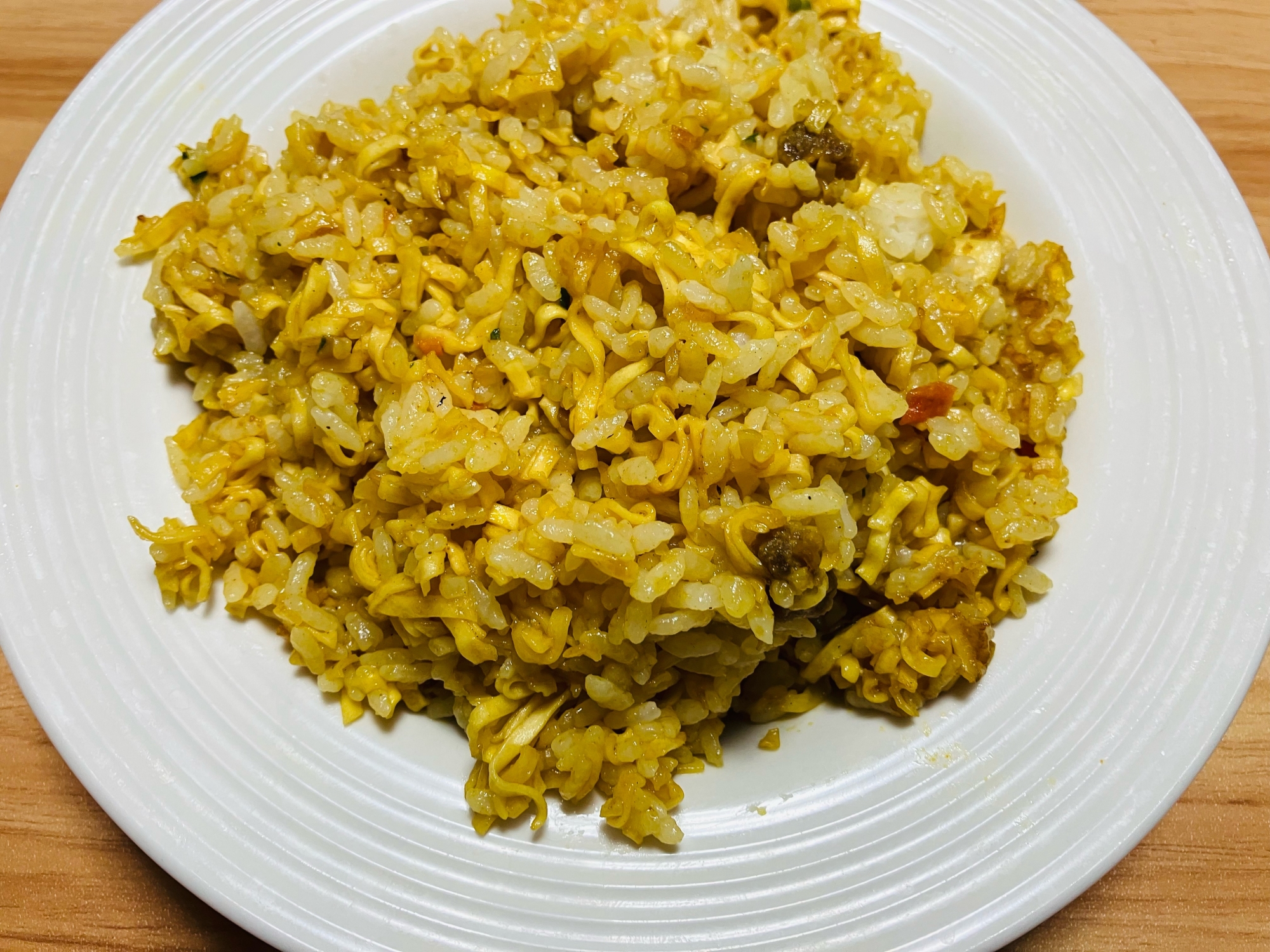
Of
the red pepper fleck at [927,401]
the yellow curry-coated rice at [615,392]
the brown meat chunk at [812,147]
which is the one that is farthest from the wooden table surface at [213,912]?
the brown meat chunk at [812,147]

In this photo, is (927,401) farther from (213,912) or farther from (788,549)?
(213,912)

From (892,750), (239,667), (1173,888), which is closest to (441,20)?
(239,667)

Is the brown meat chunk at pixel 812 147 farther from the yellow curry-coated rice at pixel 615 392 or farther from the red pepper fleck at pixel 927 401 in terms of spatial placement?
the red pepper fleck at pixel 927 401

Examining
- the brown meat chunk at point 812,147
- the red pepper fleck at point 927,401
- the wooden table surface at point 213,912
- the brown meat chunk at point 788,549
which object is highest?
the brown meat chunk at point 812,147

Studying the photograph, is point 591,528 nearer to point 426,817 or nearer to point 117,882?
point 426,817

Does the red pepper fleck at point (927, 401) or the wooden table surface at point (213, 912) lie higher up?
the red pepper fleck at point (927, 401)

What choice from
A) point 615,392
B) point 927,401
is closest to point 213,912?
point 615,392

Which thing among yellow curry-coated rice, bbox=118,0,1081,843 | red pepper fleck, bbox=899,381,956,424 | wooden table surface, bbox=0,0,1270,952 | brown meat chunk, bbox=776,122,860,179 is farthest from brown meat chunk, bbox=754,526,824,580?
wooden table surface, bbox=0,0,1270,952
